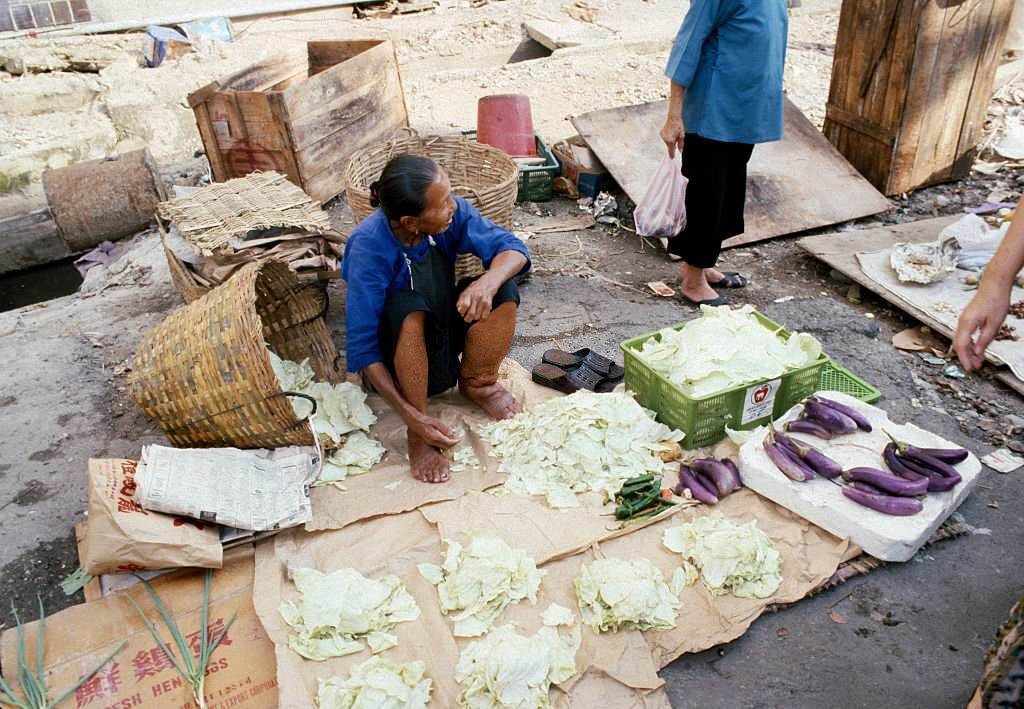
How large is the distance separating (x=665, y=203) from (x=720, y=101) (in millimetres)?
633

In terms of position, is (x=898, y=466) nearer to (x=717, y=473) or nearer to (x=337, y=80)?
(x=717, y=473)

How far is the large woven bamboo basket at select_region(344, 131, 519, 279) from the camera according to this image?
398 cm

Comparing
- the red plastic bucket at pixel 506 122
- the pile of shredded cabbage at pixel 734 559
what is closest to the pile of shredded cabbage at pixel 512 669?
the pile of shredded cabbage at pixel 734 559

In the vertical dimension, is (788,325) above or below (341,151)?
below

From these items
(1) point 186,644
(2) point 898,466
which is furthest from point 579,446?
(1) point 186,644

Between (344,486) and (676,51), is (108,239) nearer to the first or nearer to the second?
(344,486)

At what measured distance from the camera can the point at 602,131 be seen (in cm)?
549

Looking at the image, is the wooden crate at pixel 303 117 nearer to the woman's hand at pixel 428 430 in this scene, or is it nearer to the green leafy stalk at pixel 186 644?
the woman's hand at pixel 428 430

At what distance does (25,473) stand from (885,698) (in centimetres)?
329

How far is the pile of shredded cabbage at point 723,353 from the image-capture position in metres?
2.99

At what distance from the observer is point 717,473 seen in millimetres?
2848

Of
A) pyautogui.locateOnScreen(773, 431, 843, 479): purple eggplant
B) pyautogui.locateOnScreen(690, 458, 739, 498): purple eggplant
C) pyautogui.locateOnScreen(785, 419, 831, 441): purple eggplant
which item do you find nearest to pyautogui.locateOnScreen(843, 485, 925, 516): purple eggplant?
pyautogui.locateOnScreen(773, 431, 843, 479): purple eggplant

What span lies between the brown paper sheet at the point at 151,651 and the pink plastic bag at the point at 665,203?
9.21ft

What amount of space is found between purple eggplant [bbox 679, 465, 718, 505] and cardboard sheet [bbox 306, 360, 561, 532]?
0.70 metres
